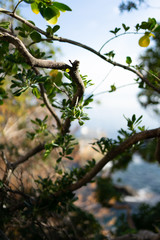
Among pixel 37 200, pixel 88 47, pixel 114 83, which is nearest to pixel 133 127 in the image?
pixel 114 83

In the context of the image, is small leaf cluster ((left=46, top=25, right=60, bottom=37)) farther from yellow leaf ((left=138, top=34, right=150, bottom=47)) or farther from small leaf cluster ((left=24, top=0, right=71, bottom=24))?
yellow leaf ((left=138, top=34, right=150, bottom=47))

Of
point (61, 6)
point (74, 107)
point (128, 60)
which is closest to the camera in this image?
point (61, 6)

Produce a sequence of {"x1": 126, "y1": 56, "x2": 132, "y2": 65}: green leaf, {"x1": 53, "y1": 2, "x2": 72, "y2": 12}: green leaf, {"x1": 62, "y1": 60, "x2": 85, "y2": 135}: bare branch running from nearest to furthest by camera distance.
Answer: {"x1": 53, "y1": 2, "x2": 72, "y2": 12}: green leaf
{"x1": 62, "y1": 60, "x2": 85, "y2": 135}: bare branch
{"x1": 126, "y1": 56, "x2": 132, "y2": 65}: green leaf

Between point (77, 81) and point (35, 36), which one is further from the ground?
point (35, 36)

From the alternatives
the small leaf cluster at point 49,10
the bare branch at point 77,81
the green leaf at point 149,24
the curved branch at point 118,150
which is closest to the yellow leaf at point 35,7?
the small leaf cluster at point 49,10

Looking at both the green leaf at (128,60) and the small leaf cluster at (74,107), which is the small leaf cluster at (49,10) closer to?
the small leaf cluster at (74,107)

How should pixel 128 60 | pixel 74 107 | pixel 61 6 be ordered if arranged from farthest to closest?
pixel 128 60
pixel 74 107
pixel 61 6

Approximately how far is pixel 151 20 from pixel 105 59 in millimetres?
191

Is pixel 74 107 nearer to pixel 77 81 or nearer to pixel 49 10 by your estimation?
pixel 77 81

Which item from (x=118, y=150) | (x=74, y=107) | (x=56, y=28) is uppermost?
(x=56, y=28)

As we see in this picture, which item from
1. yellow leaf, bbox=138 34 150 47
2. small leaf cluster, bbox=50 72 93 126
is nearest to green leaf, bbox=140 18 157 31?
yellow leaf, bbox=138 34 150 47

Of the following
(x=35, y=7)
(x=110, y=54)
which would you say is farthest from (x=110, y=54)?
(x=35, y=7)

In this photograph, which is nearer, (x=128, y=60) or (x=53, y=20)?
(x=53, y=20)

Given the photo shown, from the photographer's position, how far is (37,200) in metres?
0.94
